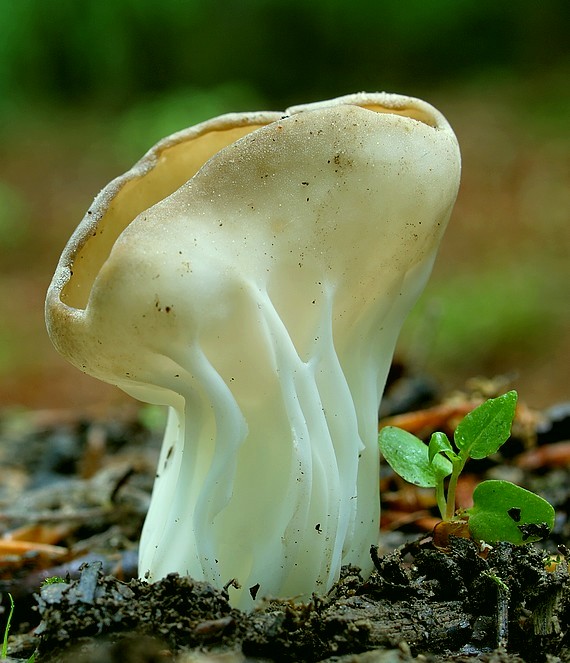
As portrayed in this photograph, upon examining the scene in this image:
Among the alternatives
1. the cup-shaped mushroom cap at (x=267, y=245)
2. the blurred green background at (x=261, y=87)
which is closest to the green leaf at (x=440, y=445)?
the cup-shaped mushroom cap at (x=267, y=245)

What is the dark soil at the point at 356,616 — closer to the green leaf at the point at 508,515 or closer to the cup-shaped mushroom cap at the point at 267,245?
the green leaf at the point at 508,515

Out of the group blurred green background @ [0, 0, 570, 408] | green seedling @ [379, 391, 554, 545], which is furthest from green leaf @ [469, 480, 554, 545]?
blurred green background @ [0, 0, 570, 408]

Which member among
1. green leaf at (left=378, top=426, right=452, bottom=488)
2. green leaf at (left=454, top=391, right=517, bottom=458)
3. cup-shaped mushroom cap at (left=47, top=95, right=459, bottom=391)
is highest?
cup-shaped mushroom cap at (left=47, top=95, right=459, bottom=391)

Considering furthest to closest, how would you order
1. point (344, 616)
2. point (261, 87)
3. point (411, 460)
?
1. point (261, 87)
2. point (411, 460)
3. point (344, 616)

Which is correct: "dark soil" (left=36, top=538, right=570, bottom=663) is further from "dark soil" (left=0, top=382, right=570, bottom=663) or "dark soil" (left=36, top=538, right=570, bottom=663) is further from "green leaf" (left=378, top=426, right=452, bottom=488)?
"green leaf" (left=378, top=426, right=452, bottom=488)

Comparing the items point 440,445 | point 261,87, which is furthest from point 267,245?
point 261,87

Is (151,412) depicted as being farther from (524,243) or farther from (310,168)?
(524,243)

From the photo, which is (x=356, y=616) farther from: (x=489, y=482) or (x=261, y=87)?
(x=261, y=87)

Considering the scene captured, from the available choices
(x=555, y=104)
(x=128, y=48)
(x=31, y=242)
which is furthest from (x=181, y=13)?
(x=555, y=104)
